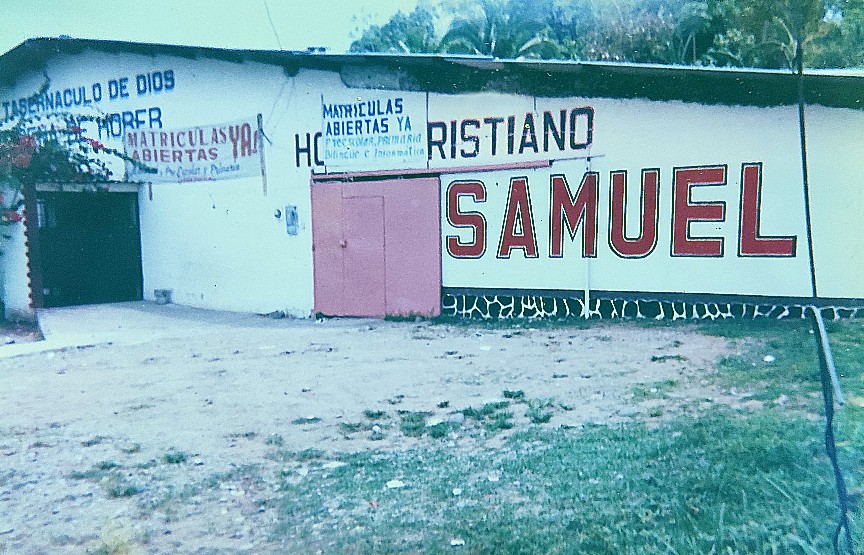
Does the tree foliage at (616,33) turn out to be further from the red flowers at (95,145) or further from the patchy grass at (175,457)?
the patchy grass at (175,457)

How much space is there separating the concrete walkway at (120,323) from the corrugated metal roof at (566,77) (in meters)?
4.36

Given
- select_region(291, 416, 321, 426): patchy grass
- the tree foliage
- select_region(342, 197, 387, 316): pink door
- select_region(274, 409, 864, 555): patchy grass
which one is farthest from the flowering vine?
the tree foliage

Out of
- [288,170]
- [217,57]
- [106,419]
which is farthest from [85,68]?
[106,419]

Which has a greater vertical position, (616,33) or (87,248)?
(616,33)

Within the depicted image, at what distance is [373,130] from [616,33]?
1500 centimetres

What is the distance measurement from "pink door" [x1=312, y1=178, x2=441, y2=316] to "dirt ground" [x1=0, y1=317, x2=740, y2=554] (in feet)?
3.85

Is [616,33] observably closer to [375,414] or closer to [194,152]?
[194,152]

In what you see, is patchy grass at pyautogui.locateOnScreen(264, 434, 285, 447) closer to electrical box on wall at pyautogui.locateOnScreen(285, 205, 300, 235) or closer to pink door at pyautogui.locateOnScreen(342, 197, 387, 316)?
pink door at pyautogui.locateOnScreen(342, 197, 387, 316)

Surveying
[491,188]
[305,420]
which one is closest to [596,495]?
[305,420]

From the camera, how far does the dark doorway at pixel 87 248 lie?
13094mm

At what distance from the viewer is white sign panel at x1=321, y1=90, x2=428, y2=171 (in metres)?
11.0

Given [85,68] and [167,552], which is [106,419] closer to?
[167,552]

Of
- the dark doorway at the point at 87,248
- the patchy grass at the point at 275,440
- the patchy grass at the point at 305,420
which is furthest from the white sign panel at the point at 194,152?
the patchy grass at the point at 275,440

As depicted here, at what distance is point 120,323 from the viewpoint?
11.7m
